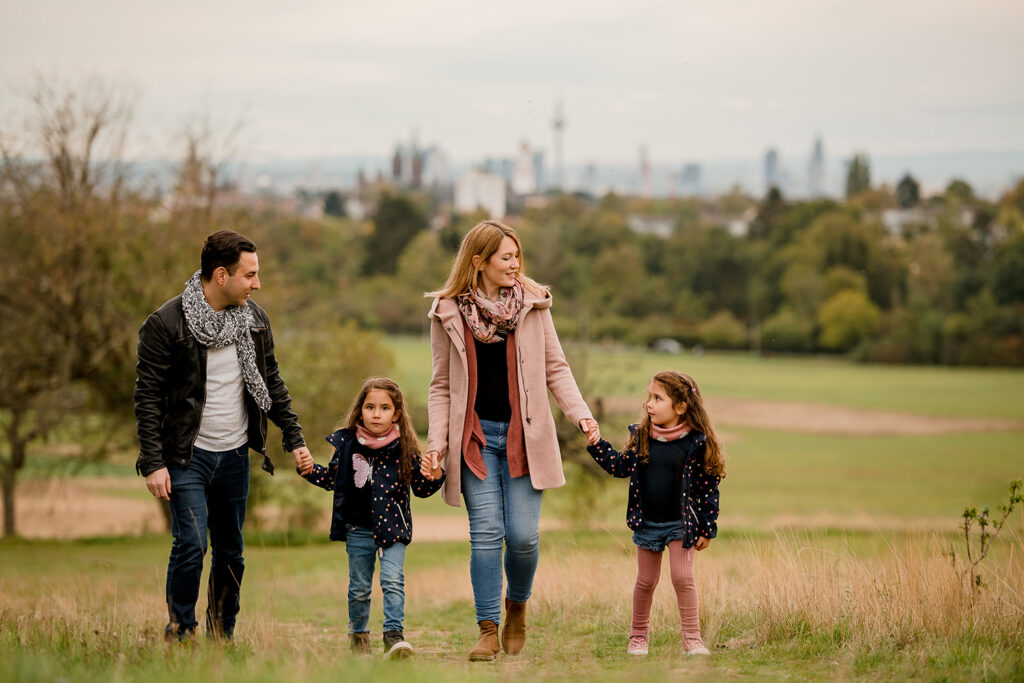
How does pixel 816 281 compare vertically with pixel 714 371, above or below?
above

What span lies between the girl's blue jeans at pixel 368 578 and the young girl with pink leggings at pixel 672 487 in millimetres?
1160

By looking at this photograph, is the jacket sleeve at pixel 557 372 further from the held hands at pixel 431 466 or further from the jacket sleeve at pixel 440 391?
the held hands at pixel 431 466

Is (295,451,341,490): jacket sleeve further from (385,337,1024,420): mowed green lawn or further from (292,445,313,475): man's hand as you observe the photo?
(385,337,1024,420): mowed green lawn

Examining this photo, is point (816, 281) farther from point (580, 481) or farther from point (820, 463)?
point (580, 481)

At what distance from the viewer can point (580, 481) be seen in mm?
23969

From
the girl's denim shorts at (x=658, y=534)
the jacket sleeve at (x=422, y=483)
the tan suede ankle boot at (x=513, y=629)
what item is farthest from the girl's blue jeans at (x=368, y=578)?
the girl's denim shorts at (x=658, y=534)

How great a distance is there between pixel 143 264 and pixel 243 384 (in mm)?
17410

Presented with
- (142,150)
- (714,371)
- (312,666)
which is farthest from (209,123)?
(714,371)

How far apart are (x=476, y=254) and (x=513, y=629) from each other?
1.92m

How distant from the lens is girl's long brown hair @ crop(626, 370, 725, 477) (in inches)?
203

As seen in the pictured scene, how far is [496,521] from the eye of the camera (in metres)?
5.21

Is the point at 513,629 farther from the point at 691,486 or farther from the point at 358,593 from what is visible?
the point at 691,486

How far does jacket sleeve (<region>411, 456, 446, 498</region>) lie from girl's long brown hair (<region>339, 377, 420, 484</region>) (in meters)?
0.02

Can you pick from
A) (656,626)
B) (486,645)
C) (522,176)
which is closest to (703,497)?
(656,626)
